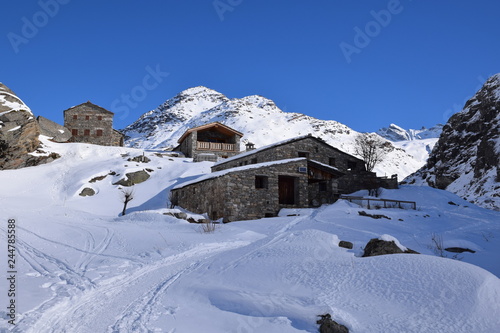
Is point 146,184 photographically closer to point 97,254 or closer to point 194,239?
point 194,239

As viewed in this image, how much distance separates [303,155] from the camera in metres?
32.3

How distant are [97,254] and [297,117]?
118 meters

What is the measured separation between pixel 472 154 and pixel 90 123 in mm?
54935

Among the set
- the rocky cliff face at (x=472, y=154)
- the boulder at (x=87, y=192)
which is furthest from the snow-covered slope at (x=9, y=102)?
the rocky cliff face at (x=472, y=154)

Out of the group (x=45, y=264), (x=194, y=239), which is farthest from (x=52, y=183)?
(x=45, y=264)

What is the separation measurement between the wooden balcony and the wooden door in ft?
60.9

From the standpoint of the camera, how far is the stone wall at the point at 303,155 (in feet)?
98.6

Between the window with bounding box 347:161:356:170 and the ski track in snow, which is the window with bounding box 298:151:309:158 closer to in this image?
the window with bounding box 347:161:356:170

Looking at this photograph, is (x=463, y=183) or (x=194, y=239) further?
(x=463, y=183)

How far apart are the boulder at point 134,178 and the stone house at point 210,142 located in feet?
25.3

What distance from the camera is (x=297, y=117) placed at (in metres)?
124

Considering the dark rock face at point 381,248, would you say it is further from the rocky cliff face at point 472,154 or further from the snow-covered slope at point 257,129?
the snow-covered slope at point 257,129

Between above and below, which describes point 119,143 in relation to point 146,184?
above

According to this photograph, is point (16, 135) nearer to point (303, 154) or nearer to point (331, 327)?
point (303, 154)
